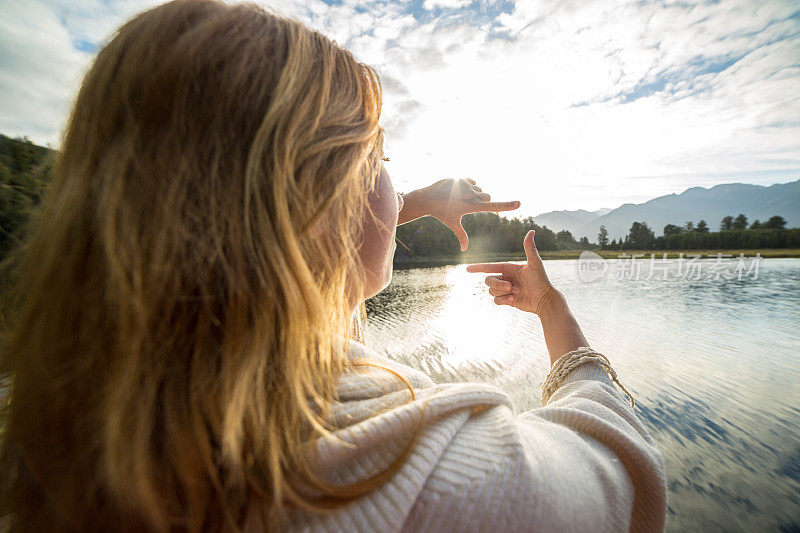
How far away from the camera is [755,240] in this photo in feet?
91.0

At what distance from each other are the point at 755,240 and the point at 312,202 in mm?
40884

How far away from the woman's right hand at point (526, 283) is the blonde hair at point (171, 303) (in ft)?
3.76

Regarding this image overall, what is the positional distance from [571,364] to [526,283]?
0.46 m

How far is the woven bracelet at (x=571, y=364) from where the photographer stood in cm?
107

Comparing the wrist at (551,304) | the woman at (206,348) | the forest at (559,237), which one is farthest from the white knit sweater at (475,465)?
the forest at (559,237)

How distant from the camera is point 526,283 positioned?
4.87 ft

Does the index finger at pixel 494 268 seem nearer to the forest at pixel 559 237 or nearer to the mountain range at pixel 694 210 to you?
the forest at pixel 559 237

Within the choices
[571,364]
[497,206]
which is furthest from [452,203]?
[571,364]

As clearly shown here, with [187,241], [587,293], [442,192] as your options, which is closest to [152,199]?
[187,241]

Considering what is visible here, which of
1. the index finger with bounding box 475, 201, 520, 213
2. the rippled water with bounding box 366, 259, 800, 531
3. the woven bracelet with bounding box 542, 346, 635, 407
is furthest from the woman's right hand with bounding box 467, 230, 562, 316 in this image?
the rippled water with bounding box 366, 259, 800, 531

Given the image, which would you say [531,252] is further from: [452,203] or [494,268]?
[452,203]

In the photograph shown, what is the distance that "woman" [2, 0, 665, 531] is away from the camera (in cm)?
44

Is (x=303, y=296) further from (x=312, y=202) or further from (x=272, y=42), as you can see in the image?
(x=272, y=42)

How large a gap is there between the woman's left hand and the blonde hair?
0.92 m
